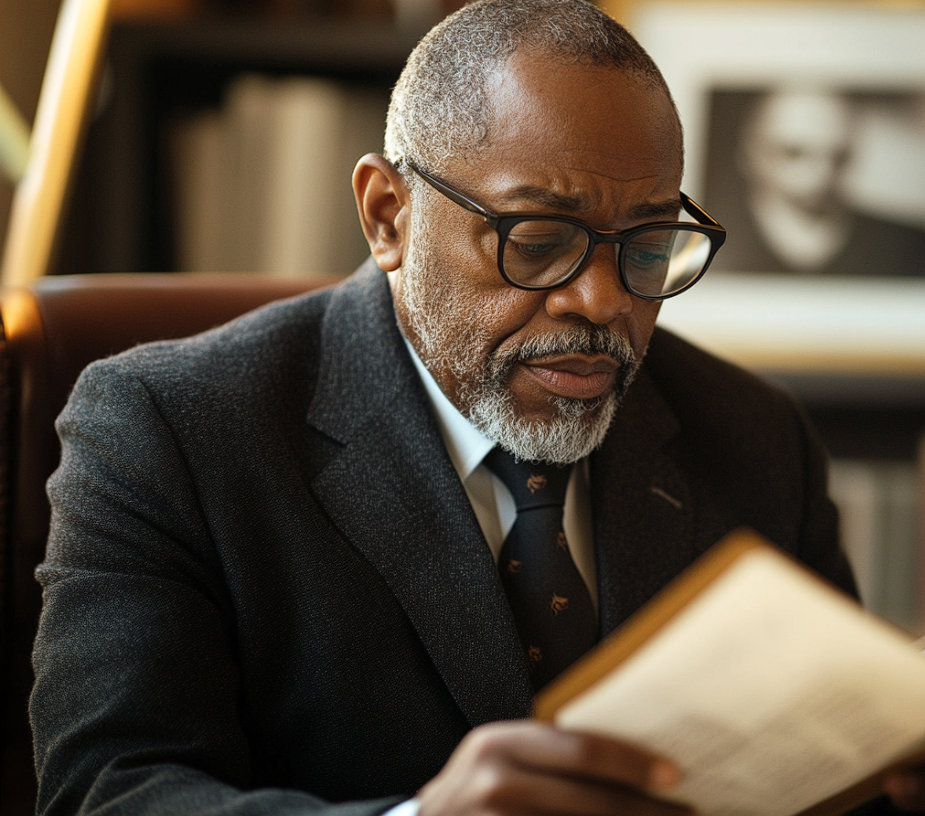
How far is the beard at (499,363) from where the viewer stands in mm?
982

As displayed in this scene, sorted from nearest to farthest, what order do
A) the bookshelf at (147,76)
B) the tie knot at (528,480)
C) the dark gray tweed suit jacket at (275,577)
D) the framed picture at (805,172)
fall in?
the dark gray tweed suit jacket at (275,577) < the tie knot at (528,480) < the bookshelf at (147,76) < the framed picture at (805,172)

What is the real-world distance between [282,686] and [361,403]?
1.02 ft

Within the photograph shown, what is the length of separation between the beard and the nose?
0.08 feet

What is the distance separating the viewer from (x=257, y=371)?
1.04 metres

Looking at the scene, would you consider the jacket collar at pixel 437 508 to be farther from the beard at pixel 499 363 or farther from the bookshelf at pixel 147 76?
the bookshelf at pixel 147 76

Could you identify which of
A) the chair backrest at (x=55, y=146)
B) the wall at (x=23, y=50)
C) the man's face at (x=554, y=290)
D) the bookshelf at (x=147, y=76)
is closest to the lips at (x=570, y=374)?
the man's face at (x=554, y=290)

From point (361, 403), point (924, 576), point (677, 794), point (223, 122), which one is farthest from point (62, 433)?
point (924, 576)

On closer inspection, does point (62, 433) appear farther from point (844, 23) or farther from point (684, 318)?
point (844, 23)

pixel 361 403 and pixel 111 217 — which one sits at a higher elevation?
pixel 111 217

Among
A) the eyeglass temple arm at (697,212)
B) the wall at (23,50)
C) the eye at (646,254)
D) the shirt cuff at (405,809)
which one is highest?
the wall at (23,50)

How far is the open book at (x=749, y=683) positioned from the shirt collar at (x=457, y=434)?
1.69 ft

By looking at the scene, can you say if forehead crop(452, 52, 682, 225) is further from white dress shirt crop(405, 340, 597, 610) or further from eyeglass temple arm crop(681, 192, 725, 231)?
white dress shirt crop(405, 340, 597, 610)

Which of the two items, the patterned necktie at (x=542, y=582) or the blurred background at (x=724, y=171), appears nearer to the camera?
the patterned necktie at (x=542, y=582)

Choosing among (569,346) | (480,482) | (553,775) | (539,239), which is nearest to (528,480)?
(480,482)
